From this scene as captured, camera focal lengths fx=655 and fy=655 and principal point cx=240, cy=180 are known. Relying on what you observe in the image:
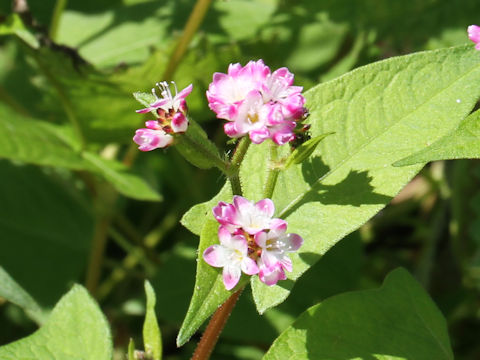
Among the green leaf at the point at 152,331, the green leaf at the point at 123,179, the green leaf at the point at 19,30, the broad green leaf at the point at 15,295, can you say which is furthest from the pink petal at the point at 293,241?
the green leaf at the point at 19,30

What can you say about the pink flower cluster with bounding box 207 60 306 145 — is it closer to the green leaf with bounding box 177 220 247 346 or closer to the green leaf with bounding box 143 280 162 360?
the green leaf with bounding box 177 220 247 346

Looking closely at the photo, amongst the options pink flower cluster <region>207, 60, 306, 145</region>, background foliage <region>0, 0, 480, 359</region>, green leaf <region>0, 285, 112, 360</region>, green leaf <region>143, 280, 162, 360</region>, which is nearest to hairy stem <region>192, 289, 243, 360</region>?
green leaf <region>143, 280, 162, 360</region>

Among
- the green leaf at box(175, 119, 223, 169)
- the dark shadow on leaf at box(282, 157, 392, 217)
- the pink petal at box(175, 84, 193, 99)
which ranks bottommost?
the dark shadow on leaf at box(282, 157, 392, 217)

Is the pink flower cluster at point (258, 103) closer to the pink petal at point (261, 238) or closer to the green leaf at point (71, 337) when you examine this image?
the pink petal at point (261, 238)

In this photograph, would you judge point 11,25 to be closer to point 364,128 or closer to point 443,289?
point 364,128

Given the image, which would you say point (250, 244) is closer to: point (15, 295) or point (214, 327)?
point (214, 327)

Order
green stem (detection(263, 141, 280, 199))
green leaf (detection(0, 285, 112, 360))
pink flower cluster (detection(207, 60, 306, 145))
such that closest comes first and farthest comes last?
pink flower cluster (detection(207, 60, 306, 145)), green stem (detection(263, 141, 280, 199)), green leaf (detection(0, 285, 112, 360))

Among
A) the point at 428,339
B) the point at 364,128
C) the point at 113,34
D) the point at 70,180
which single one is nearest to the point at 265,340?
the point at 428,339
